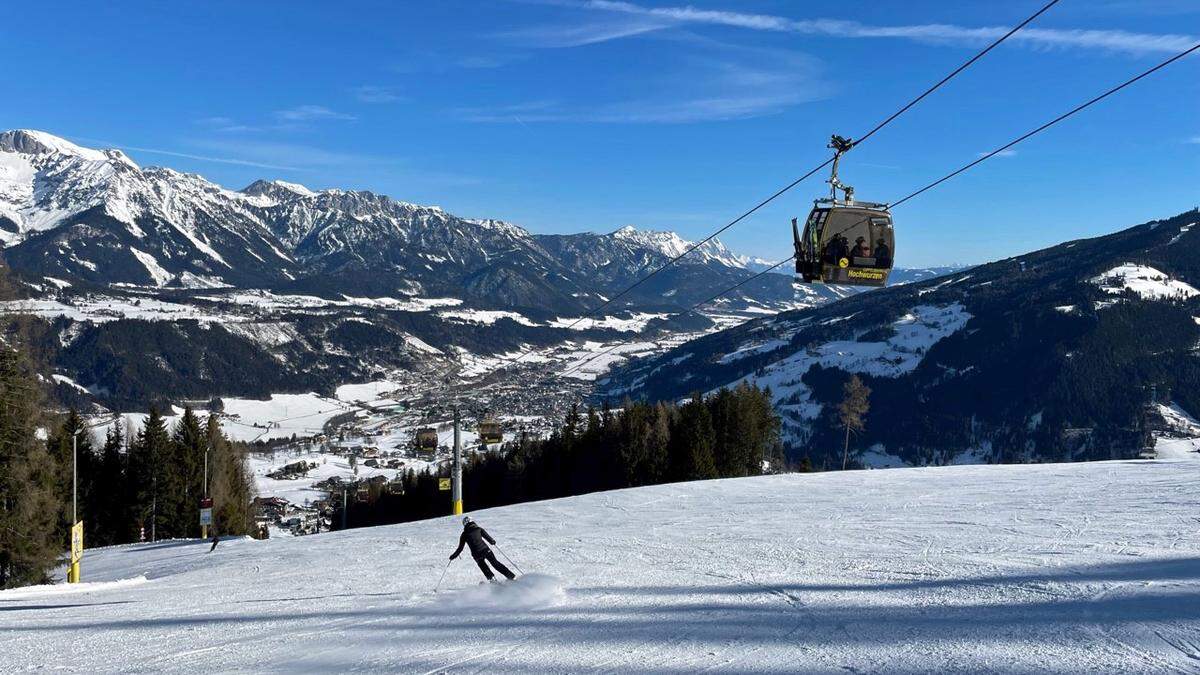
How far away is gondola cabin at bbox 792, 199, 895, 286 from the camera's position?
19219 millimetres

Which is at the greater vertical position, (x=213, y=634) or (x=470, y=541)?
(x=470, y=541)

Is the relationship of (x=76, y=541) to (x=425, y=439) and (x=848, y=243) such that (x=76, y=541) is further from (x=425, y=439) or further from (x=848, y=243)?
(x=848, y=243)

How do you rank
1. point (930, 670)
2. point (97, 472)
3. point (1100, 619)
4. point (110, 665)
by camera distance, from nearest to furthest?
point (930, 670)
point (1100, 619)
point (110, 665)
point (97, 472)

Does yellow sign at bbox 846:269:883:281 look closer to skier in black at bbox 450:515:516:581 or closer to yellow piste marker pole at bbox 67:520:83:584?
skier in black at bbox 450:515:516:581

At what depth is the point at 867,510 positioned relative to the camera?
23.2m

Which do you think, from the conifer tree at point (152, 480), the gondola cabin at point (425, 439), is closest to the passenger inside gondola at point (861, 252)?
the gondola cabin at point (425, 439)

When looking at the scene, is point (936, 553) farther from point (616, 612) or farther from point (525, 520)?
point (525, 520)

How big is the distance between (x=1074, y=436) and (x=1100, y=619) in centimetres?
17459

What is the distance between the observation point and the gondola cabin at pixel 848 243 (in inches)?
757

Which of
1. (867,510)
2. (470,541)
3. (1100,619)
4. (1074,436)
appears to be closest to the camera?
(1100,619)

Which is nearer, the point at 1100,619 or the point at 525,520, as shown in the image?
the point at 1100,619

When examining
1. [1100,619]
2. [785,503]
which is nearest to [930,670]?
[1100,619]

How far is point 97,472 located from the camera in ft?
188

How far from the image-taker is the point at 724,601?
1203 centimetres
